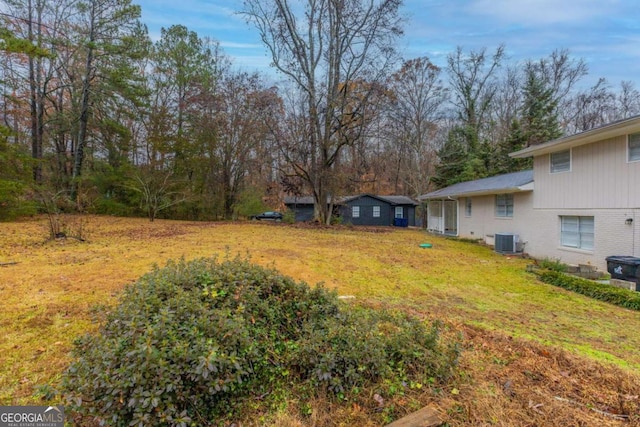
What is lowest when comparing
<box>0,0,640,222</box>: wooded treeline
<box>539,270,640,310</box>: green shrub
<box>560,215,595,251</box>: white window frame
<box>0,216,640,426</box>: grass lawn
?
<box>539,270,640,310</box>: green shrub

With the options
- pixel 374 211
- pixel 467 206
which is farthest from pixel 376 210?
pixel 467 206

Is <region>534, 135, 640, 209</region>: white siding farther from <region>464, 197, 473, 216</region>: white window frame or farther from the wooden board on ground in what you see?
the wooden board on ground

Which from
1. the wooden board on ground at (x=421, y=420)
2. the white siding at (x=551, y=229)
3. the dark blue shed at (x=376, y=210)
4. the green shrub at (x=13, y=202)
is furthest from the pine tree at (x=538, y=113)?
the green shrub at (x=13, y=202)

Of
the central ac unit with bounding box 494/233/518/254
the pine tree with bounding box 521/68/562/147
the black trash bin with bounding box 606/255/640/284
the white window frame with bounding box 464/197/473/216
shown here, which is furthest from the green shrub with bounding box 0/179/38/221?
the pine tree with bounding box 521/68/562/147

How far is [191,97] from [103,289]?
18.9m

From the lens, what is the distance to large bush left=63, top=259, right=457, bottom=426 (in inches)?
71.2

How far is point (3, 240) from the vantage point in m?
8.91

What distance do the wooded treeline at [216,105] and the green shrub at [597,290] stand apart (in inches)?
517

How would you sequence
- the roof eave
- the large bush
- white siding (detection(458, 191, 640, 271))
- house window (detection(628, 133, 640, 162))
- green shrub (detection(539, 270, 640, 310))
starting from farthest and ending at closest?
the roof eave, white siding (detection(458, 191, 640, 271)), house window (detection(628, 133, 640, 162)), green shrub (detection(539, 270, 640, 310)), the large bush

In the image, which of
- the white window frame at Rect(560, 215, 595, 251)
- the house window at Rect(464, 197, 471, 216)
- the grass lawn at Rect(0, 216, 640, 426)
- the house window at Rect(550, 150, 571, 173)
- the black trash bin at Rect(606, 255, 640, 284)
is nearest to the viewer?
the grass lawn at Rect(0, 216, 640, 426)

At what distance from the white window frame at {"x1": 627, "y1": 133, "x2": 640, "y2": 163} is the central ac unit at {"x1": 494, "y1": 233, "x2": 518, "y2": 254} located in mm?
4480

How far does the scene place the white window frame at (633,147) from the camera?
7.23 m

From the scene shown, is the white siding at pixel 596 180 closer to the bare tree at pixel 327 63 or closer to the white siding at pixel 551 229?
the white siding at pixel 551 229

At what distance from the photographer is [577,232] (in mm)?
8984
